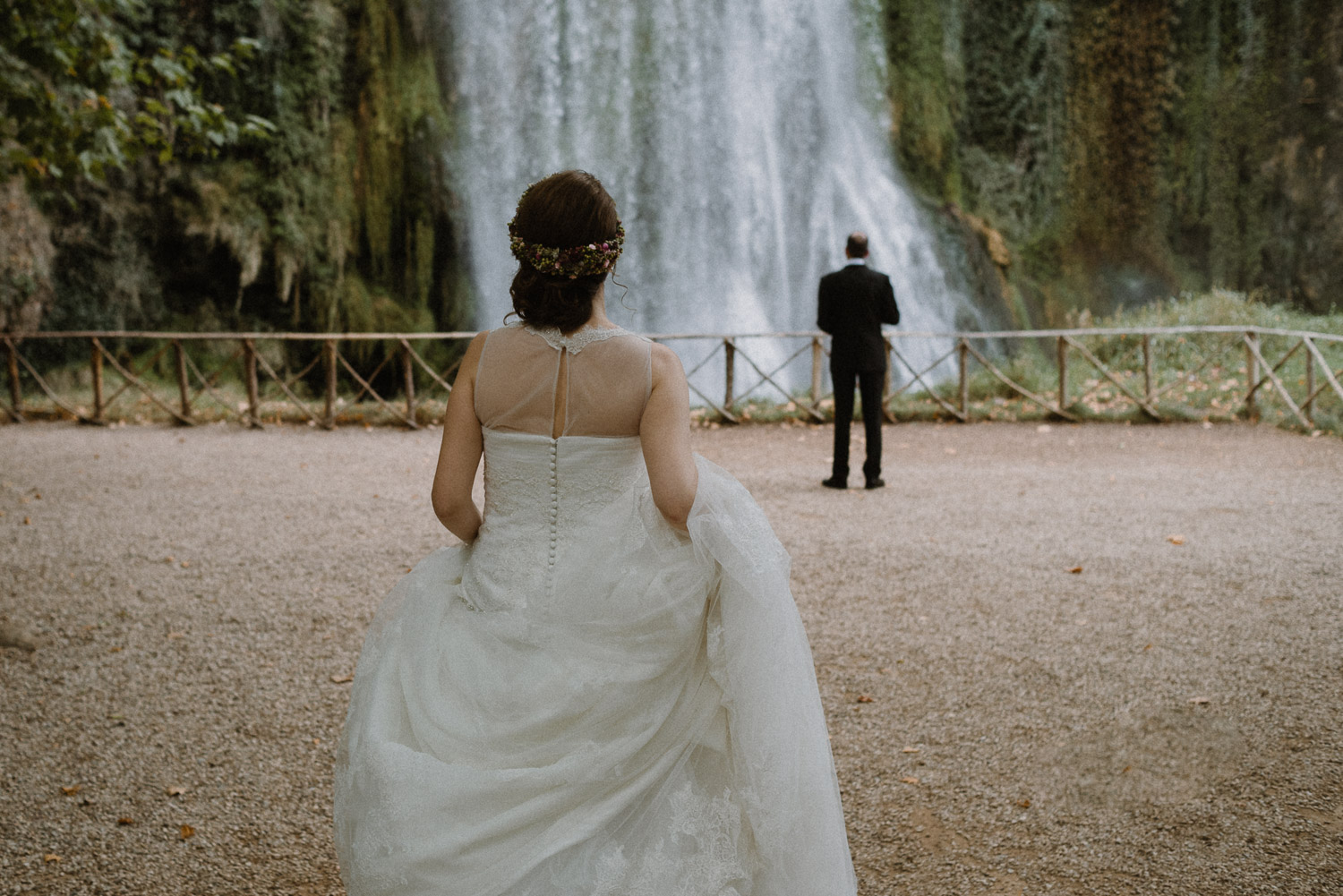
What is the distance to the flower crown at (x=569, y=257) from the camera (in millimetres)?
1928

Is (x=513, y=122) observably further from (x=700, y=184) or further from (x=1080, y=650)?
(x=1080, y=650)

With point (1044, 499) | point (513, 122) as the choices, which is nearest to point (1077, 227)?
point (513, 122)

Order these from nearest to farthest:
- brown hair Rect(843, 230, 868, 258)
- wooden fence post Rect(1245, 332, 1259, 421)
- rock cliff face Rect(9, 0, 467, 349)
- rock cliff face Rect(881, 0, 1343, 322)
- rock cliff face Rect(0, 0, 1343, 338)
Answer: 1. brown hair Rect(843, 230, 868, 258)
2. wooden fence post Rect(1245, 332, 1259, 421)
3. rock cliff face Rect(9, 0, 467, 349)
4. rock cliff face Rect(0, 0, 1343, 338)
5. rock cliff face Rect(881, 0, 1343, 322)

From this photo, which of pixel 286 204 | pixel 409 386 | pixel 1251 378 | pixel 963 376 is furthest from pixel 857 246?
pixel 286 204

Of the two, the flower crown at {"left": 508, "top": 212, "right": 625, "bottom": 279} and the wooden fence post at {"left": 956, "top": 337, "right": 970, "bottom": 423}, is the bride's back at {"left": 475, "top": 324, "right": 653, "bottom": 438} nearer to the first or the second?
the flower crown at {"left": 508, "top": 212, "right": 625, "bottom": 279}

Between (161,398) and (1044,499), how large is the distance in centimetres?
1030

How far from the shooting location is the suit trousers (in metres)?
7.54

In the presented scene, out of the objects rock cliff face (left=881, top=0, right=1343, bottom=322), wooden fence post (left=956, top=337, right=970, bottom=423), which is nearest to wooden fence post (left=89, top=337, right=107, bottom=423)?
wooden fence post (left=956, top=337, right=970, bottom=423)

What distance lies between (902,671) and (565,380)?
→ 263 cm

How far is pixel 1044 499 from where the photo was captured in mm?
7406

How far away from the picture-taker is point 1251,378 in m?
11.2

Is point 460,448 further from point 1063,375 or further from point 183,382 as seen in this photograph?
point 183,382

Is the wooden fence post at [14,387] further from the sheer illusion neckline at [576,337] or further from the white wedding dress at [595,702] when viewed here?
the sheer illusion neckline at [576,337]

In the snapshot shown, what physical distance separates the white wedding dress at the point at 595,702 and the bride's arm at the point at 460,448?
1.3 inches
